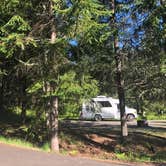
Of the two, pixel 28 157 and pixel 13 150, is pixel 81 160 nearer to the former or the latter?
pixel 28 157

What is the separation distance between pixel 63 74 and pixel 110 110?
2909 centimetres

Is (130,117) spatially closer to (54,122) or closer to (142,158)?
(54,122)

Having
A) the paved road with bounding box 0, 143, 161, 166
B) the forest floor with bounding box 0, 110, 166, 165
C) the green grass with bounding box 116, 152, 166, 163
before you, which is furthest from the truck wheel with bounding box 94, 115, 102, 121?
the paved road with bounding box 0, 143, 161, 166

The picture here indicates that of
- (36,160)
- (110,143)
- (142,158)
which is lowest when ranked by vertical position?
(142,158)

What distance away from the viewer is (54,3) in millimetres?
18188

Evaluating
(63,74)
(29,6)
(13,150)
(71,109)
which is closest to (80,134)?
(71,109)

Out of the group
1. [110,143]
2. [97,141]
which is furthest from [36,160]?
[97,141]

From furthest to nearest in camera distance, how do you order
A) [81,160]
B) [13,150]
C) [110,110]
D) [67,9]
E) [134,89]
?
[110,110]
[134,89]
[67,9]
[13,150]
[81,160]

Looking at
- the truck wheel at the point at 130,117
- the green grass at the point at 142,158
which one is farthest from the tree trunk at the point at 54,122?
the truck wheel at the point at 130,117

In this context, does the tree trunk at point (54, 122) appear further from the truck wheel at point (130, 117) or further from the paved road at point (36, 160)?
the truck wheel at point (130, 117)

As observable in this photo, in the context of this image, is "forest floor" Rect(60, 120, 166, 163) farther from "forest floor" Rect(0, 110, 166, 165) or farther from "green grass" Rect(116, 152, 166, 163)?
"green grass" Rect(116, 152, 166, 163)

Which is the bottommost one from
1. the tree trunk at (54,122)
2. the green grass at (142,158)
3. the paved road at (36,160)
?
the green grass at (142,158)

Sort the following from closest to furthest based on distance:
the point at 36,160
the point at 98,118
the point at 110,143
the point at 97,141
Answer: the point at 36,160 < the point at 110,143 < the point at 97,141 < the point at 98,118

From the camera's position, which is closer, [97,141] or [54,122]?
[54,122]
